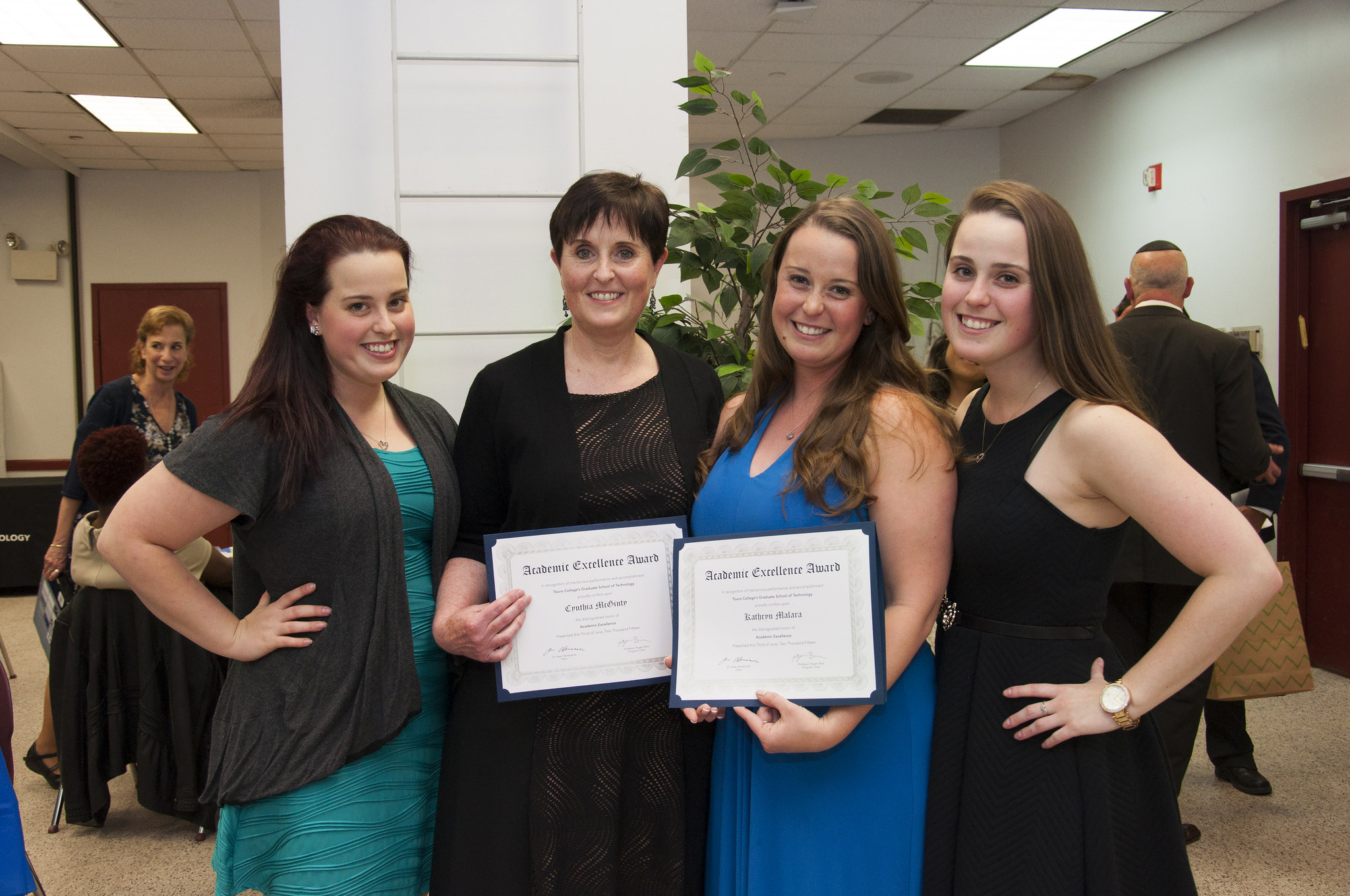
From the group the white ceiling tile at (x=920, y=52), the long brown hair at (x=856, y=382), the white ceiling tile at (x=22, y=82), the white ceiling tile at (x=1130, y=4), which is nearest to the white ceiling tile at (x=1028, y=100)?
the white ceiling tile at (x=920, y=52)

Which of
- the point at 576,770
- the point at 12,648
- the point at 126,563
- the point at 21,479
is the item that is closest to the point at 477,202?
the point at 126,563

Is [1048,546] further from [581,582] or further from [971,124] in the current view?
[971,124]

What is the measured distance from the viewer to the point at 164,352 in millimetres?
4371

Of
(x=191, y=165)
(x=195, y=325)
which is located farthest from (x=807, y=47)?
(x=195, y=325)

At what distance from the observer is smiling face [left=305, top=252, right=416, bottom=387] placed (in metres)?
1.61

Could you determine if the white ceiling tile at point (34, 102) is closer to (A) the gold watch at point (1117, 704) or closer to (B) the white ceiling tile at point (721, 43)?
(B) the white ceiling tile at point (721, 43)

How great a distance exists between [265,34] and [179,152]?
3567mm

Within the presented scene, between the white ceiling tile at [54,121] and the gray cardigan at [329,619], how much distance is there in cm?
736

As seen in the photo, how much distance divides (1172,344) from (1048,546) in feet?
7.46

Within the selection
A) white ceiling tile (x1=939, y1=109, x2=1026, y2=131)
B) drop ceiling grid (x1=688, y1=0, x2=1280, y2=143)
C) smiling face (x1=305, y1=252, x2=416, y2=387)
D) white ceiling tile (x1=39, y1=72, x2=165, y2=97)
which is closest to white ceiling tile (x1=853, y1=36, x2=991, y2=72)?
drop ceiling grid (x1=688, y1=0, x2=1280, y2=143)

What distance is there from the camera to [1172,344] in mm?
3275

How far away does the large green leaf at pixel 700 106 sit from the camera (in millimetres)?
2518

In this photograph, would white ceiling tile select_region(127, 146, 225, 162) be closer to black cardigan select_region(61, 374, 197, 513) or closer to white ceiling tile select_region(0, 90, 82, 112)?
white ceiling tile select_region(0, 90, 82, 112)

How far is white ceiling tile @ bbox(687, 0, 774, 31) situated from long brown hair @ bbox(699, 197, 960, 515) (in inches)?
165
